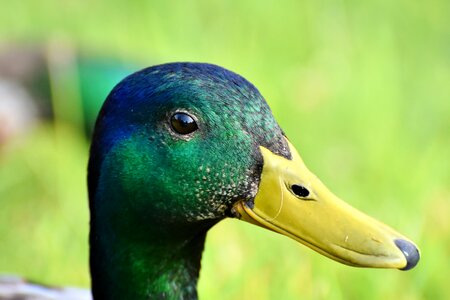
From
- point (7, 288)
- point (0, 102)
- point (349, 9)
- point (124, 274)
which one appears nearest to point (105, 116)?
point (124, 274)

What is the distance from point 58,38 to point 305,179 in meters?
Result: 3.20

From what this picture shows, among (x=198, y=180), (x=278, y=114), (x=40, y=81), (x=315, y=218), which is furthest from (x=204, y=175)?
(x=40, y=81)

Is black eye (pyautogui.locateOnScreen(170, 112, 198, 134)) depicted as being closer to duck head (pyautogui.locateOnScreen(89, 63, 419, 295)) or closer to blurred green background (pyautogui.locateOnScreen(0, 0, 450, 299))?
duck head (pyautogui.locateOnScreen(89, 63, 419, 295))

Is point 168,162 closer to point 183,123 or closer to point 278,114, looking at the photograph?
point 183,123

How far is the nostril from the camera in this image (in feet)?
7.13

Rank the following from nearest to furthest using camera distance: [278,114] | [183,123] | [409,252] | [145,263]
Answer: [409,252] < [183,123] < [145,263] < [278,114]

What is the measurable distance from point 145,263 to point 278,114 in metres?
2.37

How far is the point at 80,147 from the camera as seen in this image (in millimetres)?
4691

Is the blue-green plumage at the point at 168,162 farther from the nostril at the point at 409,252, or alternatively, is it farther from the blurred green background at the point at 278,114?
the blurred green background at the point at 278,114

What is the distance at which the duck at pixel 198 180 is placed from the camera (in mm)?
2238

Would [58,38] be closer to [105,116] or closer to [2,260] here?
[2,260]

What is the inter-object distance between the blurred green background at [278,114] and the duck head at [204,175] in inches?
40.4

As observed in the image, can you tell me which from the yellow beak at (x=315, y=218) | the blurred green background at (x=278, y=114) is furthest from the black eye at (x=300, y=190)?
the blurred green background at (x=278, y=114)

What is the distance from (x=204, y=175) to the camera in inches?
90.5
